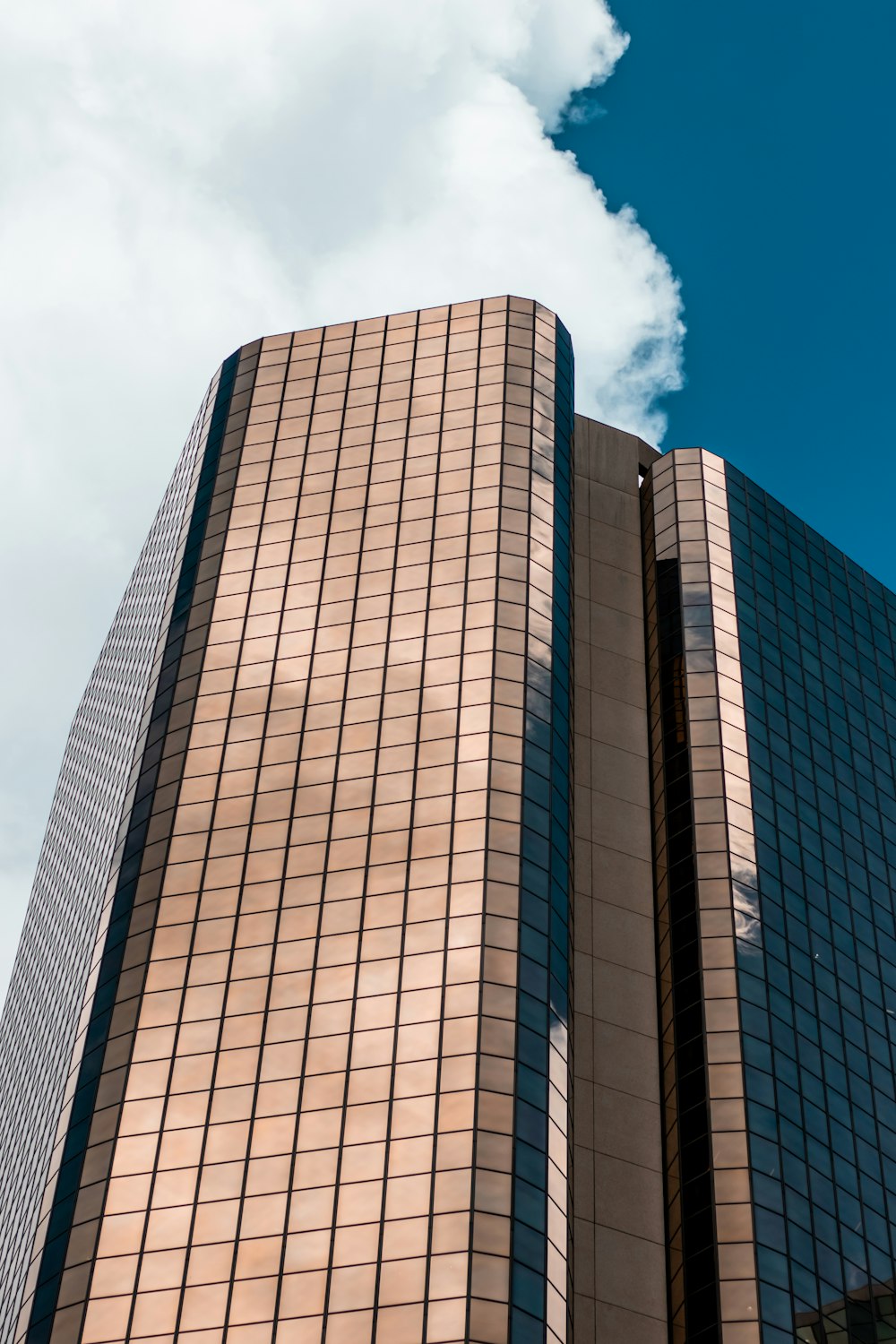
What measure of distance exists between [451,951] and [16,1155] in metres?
43.9

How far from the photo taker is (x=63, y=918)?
A: 122 m

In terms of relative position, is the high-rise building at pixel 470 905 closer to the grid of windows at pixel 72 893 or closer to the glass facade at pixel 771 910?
the glass facade at pixel 771 910

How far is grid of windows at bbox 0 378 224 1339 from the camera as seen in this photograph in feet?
292

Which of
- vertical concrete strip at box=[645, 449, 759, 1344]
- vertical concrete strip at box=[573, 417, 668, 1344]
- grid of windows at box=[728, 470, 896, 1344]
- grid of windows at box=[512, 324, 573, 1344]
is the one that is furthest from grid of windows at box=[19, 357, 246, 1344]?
grid of windows at box=[728, 470, 896, 1344]

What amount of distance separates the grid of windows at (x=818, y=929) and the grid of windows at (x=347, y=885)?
10.1m

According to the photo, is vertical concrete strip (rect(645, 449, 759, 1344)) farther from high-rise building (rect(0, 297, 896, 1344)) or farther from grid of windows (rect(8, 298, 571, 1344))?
grid of windows (rect(8, 298, 571, 1344))

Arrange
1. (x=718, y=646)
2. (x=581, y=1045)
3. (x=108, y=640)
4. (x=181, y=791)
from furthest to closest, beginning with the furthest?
(x=108, y=640) → (x=718, y=646) → (x=181, y=791) → (x=581, y=1045)

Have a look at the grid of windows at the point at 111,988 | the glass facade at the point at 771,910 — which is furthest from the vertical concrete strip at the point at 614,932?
the grid of windows at the point at 111,988

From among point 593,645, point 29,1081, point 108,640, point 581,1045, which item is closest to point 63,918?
point 29,1081

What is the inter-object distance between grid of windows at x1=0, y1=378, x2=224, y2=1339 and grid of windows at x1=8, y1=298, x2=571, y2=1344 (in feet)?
17.7

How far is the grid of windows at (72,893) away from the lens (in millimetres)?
89062

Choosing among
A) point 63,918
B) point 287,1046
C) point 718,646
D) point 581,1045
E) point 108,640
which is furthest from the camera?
point 108,640

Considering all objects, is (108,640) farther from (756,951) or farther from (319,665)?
(756,951)

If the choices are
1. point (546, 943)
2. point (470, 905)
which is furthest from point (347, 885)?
point (546, 943)
